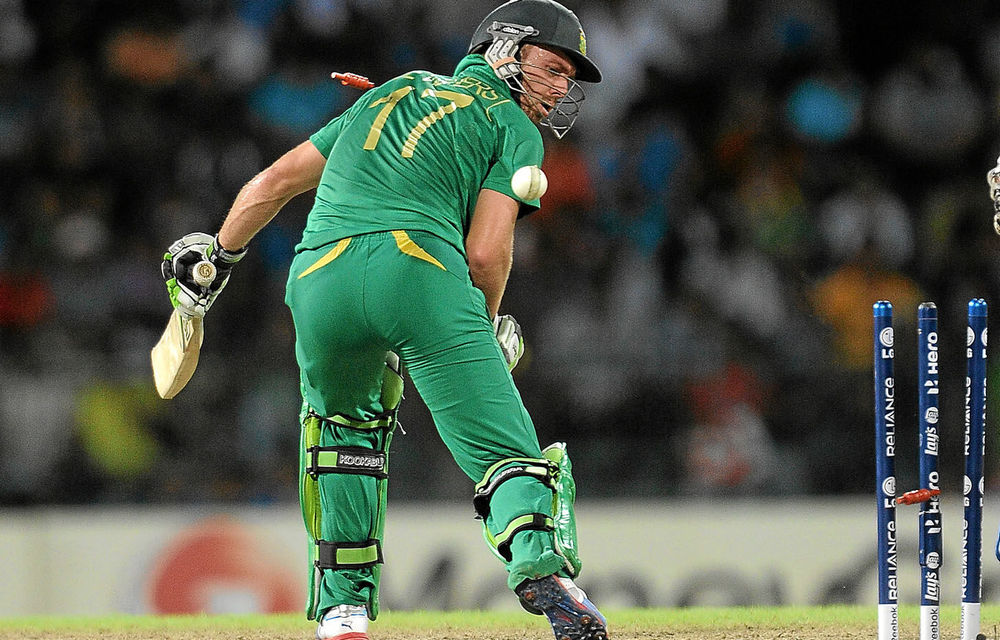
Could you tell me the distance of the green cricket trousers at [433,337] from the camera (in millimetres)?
3574

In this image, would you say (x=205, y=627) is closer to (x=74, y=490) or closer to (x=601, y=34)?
(x=74, y=490)

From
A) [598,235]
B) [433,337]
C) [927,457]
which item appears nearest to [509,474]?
[433,337]

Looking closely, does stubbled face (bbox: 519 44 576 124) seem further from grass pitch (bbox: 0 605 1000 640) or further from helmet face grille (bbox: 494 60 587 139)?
grass pitch (bbox: 0 605 1000 640)

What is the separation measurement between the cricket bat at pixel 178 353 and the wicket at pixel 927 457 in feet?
6.98

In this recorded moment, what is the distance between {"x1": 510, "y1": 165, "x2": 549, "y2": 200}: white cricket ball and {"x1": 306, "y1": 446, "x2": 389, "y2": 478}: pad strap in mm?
874

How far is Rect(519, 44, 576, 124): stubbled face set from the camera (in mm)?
3998

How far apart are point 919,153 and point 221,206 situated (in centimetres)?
475

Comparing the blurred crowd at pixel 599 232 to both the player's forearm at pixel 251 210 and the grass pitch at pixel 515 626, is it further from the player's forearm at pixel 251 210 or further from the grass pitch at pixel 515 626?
the player's forearm at pixel 251 210

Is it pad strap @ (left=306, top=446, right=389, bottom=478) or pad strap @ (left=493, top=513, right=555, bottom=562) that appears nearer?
pad strap @ (left=493, top=513, right=555, bottom=562)

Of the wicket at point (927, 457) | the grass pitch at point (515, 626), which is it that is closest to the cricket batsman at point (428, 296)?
the wicket at point (927, 457)

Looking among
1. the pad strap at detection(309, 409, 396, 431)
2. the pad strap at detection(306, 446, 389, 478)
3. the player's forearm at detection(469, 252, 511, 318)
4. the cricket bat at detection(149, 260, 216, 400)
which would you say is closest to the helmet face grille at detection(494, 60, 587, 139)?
the player's forearm at detection(469, 252, 511, 318)

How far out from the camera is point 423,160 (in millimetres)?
3771

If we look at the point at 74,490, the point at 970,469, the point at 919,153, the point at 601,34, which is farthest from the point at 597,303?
the point at 970,469

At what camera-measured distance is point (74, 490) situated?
7488 millimetres
